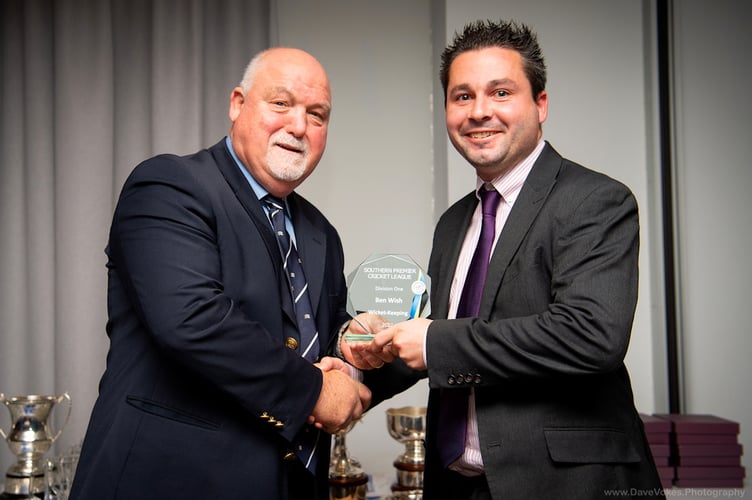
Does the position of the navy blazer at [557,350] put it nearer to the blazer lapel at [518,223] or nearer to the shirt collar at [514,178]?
the blazer lapel at [518,223]

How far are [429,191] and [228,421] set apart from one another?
2192 millimetres

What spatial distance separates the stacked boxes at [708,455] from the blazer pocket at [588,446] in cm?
117

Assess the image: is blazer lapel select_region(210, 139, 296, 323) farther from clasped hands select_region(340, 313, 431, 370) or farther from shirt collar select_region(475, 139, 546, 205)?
shirt collar select_region(475, 139, 546, 205)

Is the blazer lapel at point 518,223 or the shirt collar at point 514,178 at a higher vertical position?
the shirt collar at point 514,178

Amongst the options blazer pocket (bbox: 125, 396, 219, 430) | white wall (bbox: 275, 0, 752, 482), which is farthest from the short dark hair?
white wall (bbox: 275, 0, 752, 482)

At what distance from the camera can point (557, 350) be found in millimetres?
1525

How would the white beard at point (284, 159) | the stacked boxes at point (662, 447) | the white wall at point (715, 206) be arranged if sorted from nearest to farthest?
the white beard at point (284, 159) < the stacked boxes at point (662, 447) < the white wall at point (715, 206)

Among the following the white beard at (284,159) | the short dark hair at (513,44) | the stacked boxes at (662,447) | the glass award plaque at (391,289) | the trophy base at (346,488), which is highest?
the short dark hair at (513,44)

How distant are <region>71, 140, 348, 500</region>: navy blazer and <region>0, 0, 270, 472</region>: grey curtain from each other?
5.63ft

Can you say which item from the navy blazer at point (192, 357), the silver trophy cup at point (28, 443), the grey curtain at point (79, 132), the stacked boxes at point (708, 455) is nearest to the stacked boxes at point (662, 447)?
the stacked boxes at point (708, 455)

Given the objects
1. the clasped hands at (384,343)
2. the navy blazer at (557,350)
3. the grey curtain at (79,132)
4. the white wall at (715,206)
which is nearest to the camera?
the navy blazer at (557,350)

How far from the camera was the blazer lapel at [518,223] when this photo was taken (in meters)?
1.67

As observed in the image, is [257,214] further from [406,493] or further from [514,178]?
[406,493]

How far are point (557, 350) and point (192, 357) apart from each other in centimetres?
78
